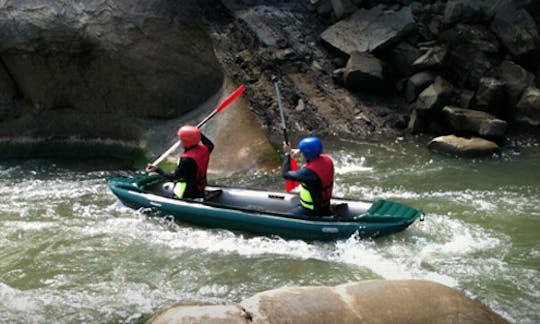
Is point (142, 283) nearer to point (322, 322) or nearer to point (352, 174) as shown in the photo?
point (322, 322)

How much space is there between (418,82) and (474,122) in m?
1.80

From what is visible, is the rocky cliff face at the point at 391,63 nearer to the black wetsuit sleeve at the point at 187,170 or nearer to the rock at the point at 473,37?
the rock at the point at 473,37

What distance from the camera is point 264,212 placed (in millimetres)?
6508

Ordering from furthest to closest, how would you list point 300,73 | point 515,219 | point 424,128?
1. point 300,73
2. point 424,128
3. point 515,219

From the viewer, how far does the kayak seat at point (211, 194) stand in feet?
24.0

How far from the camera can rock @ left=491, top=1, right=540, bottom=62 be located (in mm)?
11945

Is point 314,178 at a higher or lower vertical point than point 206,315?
higher

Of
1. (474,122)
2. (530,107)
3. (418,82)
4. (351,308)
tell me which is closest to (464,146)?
(474,122)

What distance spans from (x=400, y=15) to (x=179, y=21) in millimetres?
5212

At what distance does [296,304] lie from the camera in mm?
3957

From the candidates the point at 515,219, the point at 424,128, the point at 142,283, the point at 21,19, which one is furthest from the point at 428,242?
the point at 21,19

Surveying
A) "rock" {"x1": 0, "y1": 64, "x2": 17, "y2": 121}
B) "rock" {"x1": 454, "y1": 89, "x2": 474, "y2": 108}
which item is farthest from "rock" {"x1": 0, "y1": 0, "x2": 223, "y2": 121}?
"rock" {"x1": 454, "y1": 89, "x2": 474, "y2": 108}

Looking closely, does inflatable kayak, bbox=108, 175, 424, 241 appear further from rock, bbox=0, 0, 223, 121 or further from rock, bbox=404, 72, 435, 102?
rock, bbox=404, 72, 435, 102

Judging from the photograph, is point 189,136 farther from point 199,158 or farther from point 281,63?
point 281,63
